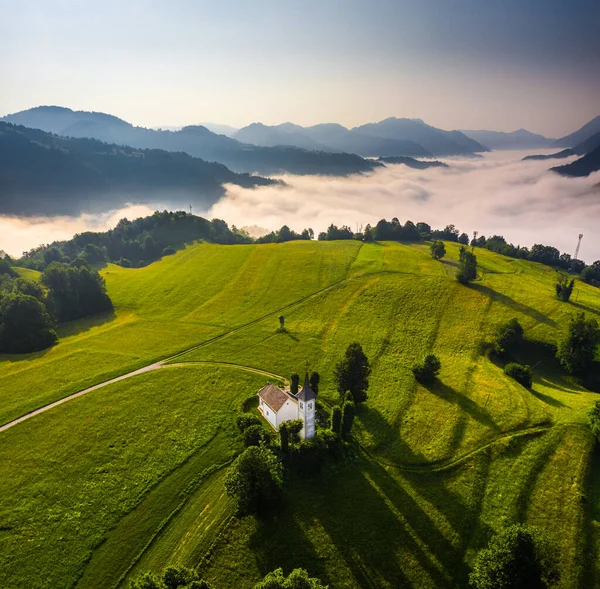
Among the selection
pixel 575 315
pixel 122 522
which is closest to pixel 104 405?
pixel 122 522

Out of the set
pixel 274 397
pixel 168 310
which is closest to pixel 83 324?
pixel 168 310

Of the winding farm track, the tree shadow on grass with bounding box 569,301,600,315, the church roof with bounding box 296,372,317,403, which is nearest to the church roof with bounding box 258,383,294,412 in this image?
the church roof with bounding box 296,372,317,403

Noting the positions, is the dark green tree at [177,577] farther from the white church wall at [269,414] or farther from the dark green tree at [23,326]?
the dark green tree at [23,326]

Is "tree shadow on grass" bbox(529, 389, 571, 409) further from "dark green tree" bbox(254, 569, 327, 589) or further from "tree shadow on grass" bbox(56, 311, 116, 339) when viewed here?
"tree shadow on grass" bbox(56, 311, 116, 339)

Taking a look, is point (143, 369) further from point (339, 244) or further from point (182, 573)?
point (339, 244)

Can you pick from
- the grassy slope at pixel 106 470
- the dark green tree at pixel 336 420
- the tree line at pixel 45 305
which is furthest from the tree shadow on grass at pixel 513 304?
the tree line at pixel 45 305
